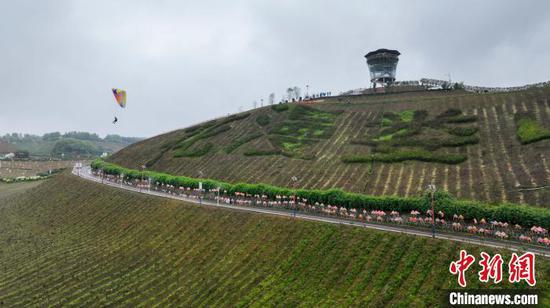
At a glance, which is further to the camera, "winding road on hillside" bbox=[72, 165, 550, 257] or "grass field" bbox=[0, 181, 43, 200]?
"grass field" bbox=[0, 181, 43, 200]

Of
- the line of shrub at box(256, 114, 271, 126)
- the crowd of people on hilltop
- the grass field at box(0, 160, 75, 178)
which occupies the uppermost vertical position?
the line of shrub at box(256, 114, 271, 126)

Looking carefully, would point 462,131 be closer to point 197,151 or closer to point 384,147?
point 384,147

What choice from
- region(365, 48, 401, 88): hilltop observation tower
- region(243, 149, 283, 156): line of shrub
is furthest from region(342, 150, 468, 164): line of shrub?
region(365, 48, 401, 88): hilltop observation tower

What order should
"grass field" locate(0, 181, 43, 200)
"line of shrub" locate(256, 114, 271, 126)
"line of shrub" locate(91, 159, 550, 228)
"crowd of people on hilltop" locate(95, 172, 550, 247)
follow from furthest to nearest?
"line of shrub" locate(256, 114, 271, 126)
"grass field" locate(0, 181, 43, 200)
"line of shrub" locate(91, 159, 550, 228)
"crowd of people on hilltop" locate(95, 172, 550, 247)

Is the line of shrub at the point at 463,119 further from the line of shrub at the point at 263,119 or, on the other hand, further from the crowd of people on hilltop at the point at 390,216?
the line of shrub at the point at 263,119

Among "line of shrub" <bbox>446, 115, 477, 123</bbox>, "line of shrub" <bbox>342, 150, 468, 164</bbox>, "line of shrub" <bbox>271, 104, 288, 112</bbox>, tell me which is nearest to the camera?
"line of shrub" <bbox>342, 150, 468, 164</bbox>

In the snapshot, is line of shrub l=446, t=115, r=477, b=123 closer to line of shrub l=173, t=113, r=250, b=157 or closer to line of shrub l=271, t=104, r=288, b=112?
line of shrub l=271, t=104, r=288, b=112
